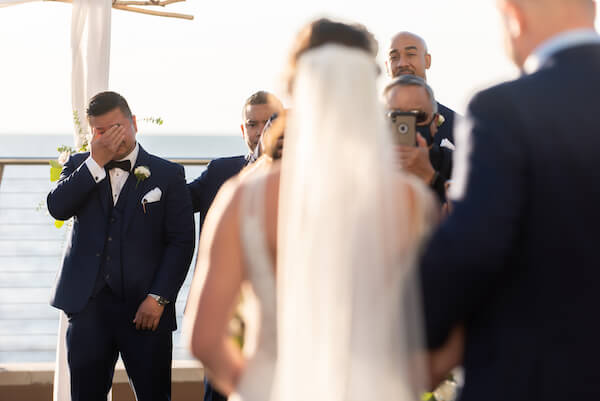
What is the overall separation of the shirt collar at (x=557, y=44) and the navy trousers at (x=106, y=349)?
2780mm

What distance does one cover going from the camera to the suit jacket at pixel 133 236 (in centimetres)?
383

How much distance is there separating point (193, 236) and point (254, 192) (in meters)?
2.52

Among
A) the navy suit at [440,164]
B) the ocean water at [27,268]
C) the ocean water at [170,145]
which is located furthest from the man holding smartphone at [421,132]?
the ocean water at [170,145]

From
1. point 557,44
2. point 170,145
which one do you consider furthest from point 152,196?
point 170,145

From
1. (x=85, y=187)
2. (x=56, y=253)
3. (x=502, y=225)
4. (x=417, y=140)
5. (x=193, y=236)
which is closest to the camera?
(x=502, y=225)

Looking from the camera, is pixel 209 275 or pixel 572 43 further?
pixel 209 275

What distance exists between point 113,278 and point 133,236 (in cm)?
23

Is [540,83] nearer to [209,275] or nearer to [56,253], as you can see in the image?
[209,275]

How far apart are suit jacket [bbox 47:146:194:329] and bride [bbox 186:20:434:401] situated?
233cm

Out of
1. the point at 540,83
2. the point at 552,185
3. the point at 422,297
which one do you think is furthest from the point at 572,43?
the point at 422,297

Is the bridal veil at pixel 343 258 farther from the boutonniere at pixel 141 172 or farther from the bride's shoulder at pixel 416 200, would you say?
the boutonniere at pixel 141 172

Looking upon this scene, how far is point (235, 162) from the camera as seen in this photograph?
439cm

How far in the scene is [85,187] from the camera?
383 centimetres

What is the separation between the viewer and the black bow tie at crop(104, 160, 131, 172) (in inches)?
156
